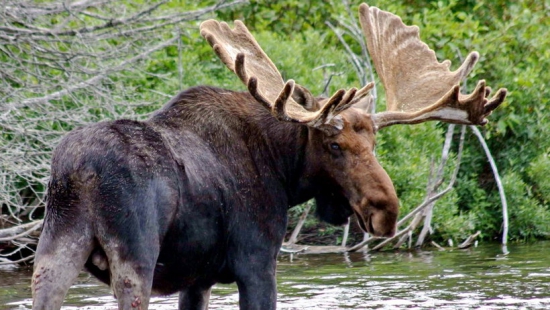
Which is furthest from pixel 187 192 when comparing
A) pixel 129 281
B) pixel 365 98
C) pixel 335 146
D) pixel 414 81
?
pixel 414 81

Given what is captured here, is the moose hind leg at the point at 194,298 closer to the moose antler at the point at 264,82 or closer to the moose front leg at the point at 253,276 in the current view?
the moose front leg at the point at 253,276

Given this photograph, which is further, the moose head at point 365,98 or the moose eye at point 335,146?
the moose eye at point 335,146

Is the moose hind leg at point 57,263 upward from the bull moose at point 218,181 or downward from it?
downward

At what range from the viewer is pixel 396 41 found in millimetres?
6781

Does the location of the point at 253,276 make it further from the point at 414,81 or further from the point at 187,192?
the point at 414,81

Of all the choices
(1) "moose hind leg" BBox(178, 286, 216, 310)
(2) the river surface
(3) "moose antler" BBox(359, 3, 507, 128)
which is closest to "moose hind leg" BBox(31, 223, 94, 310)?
(1) "moose hind leg" BBox(178, 286, 216, 310)

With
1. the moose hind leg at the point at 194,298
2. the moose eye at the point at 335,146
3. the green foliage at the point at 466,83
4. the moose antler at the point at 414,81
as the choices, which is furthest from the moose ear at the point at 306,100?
the green foliage at the point at 466,83

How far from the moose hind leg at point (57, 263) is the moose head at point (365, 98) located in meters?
1.29

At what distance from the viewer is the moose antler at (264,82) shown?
528cm

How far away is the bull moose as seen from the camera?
15.5ft

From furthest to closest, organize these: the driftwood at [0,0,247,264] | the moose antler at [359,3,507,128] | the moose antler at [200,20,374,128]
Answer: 1. the driftwood at [0,0,247,264]
2. the moose antler at [359,3,507,128]
3. the moose antler at [200,20,374,128]

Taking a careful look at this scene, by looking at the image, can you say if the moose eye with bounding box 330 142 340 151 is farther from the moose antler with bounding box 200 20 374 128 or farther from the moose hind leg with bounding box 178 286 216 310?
the moose hind leg with bounding box 178 286 216 310

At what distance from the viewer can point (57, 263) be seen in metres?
4.66

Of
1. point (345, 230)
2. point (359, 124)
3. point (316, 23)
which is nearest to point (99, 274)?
point (359, 124)
